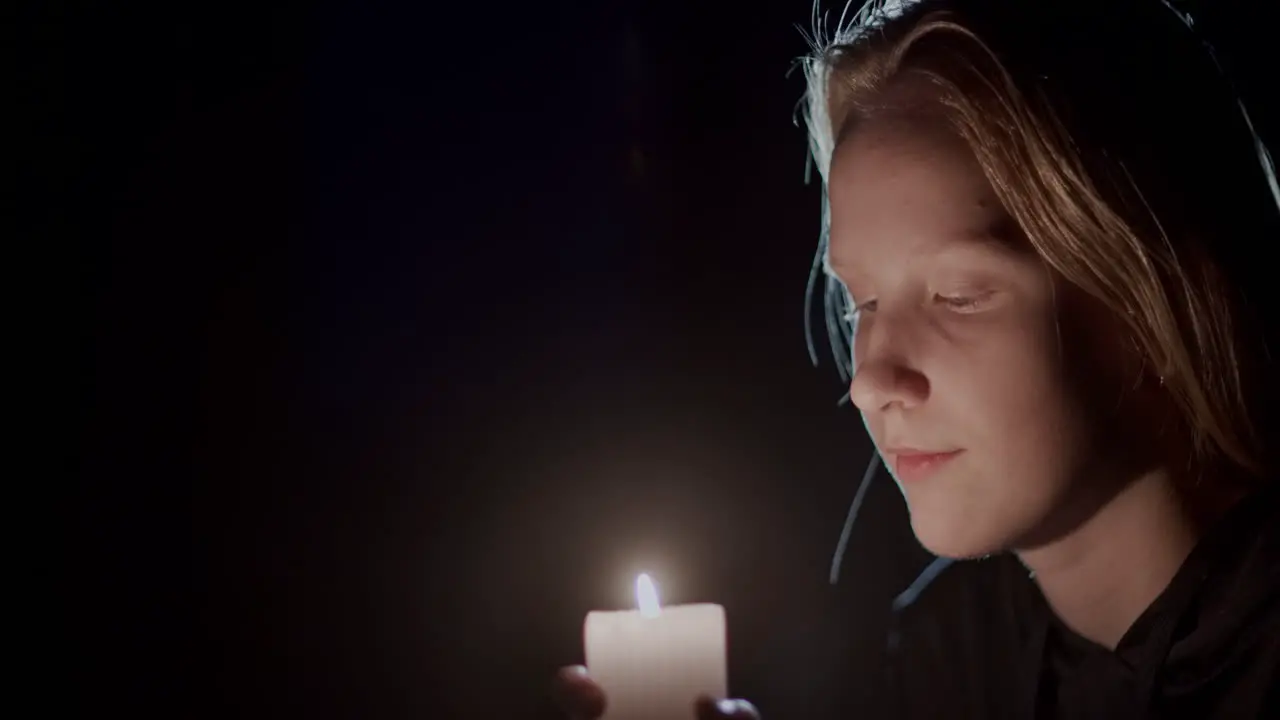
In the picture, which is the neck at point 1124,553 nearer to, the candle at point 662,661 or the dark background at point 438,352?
the candle at point 662,661

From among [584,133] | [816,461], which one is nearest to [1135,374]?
[816,461]

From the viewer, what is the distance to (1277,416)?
105cm

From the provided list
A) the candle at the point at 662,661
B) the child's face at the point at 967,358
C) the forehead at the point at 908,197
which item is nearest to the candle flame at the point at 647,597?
the candle at the point at 662,661

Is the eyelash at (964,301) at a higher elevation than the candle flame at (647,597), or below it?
higher

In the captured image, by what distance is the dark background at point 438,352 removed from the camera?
133cm

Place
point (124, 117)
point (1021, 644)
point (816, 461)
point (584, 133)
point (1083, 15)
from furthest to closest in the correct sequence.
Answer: point (816, 461) < point (584, 133) < point (124, 117) < point (1021, 644) < point (1083, 15)

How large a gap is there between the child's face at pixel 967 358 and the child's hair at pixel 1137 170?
35 mm

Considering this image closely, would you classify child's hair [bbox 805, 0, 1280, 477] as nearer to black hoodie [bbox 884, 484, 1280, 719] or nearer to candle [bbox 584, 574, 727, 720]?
black hoodie [bbox 884, 484, 1280, 719]

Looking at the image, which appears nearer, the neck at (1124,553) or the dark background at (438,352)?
the neck at (1124,553)

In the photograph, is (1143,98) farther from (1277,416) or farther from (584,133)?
(584,133)

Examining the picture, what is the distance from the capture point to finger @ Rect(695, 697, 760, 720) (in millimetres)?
933

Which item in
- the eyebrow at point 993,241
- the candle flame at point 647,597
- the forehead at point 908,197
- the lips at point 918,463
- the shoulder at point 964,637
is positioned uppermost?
the forehead at point 908,197

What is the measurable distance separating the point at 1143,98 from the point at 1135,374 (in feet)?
0.93

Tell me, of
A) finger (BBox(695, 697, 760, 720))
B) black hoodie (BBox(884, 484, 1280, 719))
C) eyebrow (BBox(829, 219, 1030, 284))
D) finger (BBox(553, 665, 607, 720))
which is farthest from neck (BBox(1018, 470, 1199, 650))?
finger (BBox(553, 665, 607, 720))
